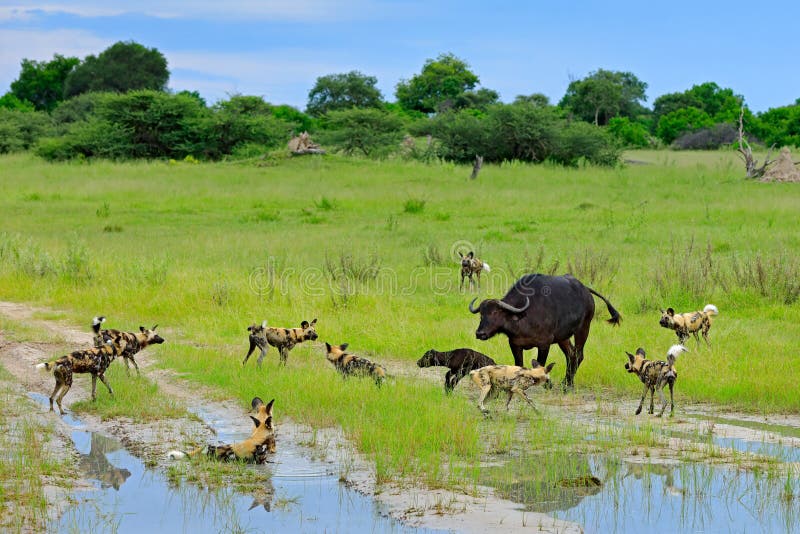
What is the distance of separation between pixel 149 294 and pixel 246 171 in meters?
22.2

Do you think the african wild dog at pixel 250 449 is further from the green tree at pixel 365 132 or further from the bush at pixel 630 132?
the bush at pixel 630 132

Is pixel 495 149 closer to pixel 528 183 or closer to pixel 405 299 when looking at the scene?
pixel 528 183

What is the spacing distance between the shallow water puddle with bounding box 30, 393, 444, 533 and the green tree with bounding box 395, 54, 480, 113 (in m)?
70.4

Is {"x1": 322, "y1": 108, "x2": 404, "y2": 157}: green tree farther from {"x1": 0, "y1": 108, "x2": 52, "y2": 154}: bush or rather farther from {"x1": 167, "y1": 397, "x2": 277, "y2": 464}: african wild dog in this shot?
{"x1": 167, "y1": 397, "x2": 277, "y2": 464}: african wild dog

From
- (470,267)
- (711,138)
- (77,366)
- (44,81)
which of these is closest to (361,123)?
(711,138)

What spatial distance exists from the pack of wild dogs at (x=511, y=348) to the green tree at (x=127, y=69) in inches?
2541

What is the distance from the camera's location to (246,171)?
3694cm

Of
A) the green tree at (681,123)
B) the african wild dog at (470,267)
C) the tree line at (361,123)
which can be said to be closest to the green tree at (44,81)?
the tree line at (361,123)

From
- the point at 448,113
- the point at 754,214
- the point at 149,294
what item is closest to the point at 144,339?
the point at 149,294

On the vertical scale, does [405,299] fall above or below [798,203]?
below

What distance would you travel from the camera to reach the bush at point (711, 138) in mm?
58531

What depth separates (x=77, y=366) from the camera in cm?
939

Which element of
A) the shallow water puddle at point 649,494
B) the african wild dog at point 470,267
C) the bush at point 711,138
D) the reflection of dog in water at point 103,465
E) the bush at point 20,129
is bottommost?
the reflection of dog in water at point 103,465

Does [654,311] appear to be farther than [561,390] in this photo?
Yes
